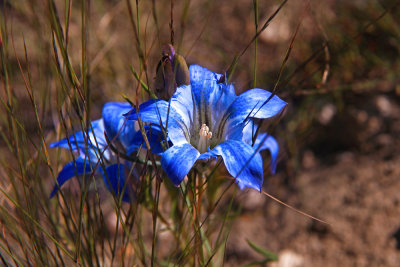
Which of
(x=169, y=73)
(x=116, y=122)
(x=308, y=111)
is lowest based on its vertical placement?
(x=308, y=111)

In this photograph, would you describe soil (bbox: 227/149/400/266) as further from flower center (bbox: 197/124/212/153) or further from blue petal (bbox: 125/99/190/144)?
→ blue petal (bbox: 125/99/190/144)

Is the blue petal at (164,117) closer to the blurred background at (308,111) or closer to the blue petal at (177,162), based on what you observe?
the blue petal at (177,162)

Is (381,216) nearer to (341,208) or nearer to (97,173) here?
(341,208)

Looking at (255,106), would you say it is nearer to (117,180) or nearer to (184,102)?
(184,102)

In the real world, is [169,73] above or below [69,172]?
above

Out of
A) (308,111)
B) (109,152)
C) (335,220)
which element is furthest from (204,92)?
(308,111)

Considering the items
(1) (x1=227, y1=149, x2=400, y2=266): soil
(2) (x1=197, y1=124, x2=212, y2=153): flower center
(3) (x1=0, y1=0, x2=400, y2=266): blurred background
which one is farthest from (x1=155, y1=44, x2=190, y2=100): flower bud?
(1) (x1=227, y1=149, x2=400, y2=266): soil

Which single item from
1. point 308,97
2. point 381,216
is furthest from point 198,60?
point 381,216

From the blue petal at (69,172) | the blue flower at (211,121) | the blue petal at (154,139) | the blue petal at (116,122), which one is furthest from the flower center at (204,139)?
the blue petal at (69,172)
